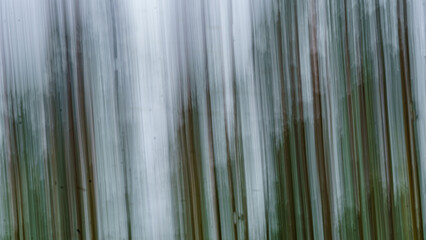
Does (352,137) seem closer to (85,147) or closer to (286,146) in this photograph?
(286,146)

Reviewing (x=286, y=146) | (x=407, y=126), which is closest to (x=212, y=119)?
(x=286, y=146)

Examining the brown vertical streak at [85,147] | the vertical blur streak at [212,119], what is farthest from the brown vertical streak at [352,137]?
the brown vertical streak at [85,147]

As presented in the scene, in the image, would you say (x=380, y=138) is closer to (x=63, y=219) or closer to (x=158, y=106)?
(x=158, y=106)

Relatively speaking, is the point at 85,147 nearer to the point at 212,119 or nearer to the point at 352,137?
the point at 212,119

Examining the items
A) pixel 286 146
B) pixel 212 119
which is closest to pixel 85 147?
pixel 212 119

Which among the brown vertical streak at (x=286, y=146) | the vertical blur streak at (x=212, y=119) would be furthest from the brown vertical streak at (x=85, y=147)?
the brown vertical streak at (x=286, y=146)

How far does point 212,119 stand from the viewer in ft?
2.23

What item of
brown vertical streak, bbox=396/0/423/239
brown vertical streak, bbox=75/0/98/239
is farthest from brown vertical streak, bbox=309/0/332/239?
brown vertical streak, bbox=75/0/98/239

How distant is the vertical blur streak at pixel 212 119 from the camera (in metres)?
0.66

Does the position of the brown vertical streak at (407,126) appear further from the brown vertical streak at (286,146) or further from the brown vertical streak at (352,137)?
the brown vertical streak at (286,146)

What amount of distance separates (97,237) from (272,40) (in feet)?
1.30

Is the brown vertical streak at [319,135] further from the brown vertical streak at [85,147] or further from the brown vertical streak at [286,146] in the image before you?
the brown vertical streak at [85,147]

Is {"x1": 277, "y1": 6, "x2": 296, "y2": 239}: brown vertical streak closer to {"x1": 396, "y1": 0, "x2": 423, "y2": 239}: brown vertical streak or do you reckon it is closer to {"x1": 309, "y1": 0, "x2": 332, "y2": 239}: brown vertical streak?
{"x1": 309, "y1": 0, "x2": 332, "y2": 239}: brown vertical streak

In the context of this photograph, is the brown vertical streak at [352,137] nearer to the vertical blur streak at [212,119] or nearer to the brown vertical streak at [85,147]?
the vertical blur streak at [212,119]
